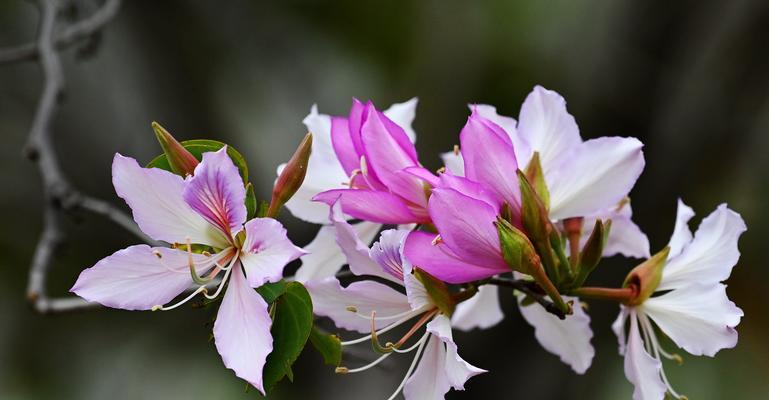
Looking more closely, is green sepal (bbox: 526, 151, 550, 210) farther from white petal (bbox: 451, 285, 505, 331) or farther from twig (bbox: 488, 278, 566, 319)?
white petal (bbox: 451, 285, 505, 331)

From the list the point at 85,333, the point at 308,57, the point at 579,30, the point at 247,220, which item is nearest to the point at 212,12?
the point at 308,57

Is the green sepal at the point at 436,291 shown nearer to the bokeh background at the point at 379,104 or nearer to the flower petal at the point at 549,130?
the flower petal at the point at 549,130

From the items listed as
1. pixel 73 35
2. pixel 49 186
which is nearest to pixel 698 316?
pixel 49 186

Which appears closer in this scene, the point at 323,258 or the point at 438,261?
the point at 438,261

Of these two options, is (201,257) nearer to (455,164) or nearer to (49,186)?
(455,164)

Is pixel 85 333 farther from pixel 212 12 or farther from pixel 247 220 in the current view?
pixel 247 220

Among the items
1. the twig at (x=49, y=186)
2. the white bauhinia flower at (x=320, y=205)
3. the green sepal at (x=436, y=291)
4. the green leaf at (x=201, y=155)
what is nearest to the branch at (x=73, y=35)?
the twig at (x=49, y=186)
